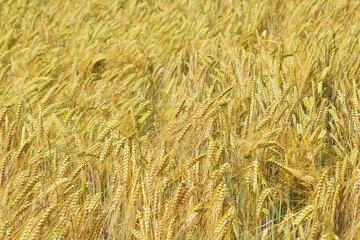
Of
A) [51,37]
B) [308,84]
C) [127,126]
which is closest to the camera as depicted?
[127,126]

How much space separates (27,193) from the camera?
137 centimetres

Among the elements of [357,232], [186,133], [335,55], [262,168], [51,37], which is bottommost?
[357,232]

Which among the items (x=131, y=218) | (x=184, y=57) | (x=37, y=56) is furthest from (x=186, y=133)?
(x=37, y=56)

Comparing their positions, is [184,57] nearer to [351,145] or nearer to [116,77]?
[116,77]

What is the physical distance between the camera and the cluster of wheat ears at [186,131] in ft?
4.39

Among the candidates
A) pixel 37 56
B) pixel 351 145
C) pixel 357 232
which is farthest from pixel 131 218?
pixel 37 56

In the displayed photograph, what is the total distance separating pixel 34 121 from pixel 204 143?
2.00 ft

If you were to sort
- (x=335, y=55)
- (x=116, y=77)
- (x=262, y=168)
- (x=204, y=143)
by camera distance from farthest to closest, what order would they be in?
(x=116, y=77)
(x=335, y=55)
(x=204, y=143)
(x=262, y=168)

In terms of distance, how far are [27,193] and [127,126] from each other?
1.94ft

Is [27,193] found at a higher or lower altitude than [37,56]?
lower

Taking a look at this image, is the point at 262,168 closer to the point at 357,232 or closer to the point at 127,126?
the point at 357,232

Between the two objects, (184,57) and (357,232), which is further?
(184,57)

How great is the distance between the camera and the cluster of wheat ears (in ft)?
4.39

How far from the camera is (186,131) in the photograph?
165 cm
